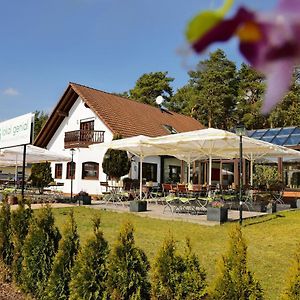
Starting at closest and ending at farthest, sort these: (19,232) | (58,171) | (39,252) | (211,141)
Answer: (39,252)
(19,232)
(211,141)
(58,171)

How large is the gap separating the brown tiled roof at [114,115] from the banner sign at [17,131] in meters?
12.2

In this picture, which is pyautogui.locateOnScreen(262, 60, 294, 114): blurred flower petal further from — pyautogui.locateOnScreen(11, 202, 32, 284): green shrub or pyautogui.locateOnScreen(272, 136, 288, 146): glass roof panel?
pyautogui.locateOnScreen(272, 136, 288, 146): glass roof panel

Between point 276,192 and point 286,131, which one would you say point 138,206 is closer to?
point 276,192

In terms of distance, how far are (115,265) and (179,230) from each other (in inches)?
226

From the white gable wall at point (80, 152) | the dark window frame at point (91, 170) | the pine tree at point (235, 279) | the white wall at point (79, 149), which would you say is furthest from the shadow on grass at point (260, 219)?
the dark window frame at point (91, 170)

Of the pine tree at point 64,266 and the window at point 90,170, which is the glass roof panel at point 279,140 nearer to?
the window at point 90,170

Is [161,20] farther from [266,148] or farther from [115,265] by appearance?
[266,148]

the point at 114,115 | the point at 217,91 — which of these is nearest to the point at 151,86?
the point at 217,91

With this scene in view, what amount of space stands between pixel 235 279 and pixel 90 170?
2178 centimetres

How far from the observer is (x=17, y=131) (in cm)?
1094

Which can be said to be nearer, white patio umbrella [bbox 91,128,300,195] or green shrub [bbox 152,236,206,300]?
green shrub [bbox 152,236,206,300]

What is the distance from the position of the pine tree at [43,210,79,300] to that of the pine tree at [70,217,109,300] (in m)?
0.22

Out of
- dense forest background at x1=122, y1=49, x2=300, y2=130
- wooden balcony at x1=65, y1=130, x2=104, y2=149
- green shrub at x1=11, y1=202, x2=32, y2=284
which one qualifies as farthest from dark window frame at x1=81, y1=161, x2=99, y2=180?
dense forest background at x1=122, y1=49, x2=300, y2=130

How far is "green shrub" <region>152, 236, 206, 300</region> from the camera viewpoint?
12.6 feet
